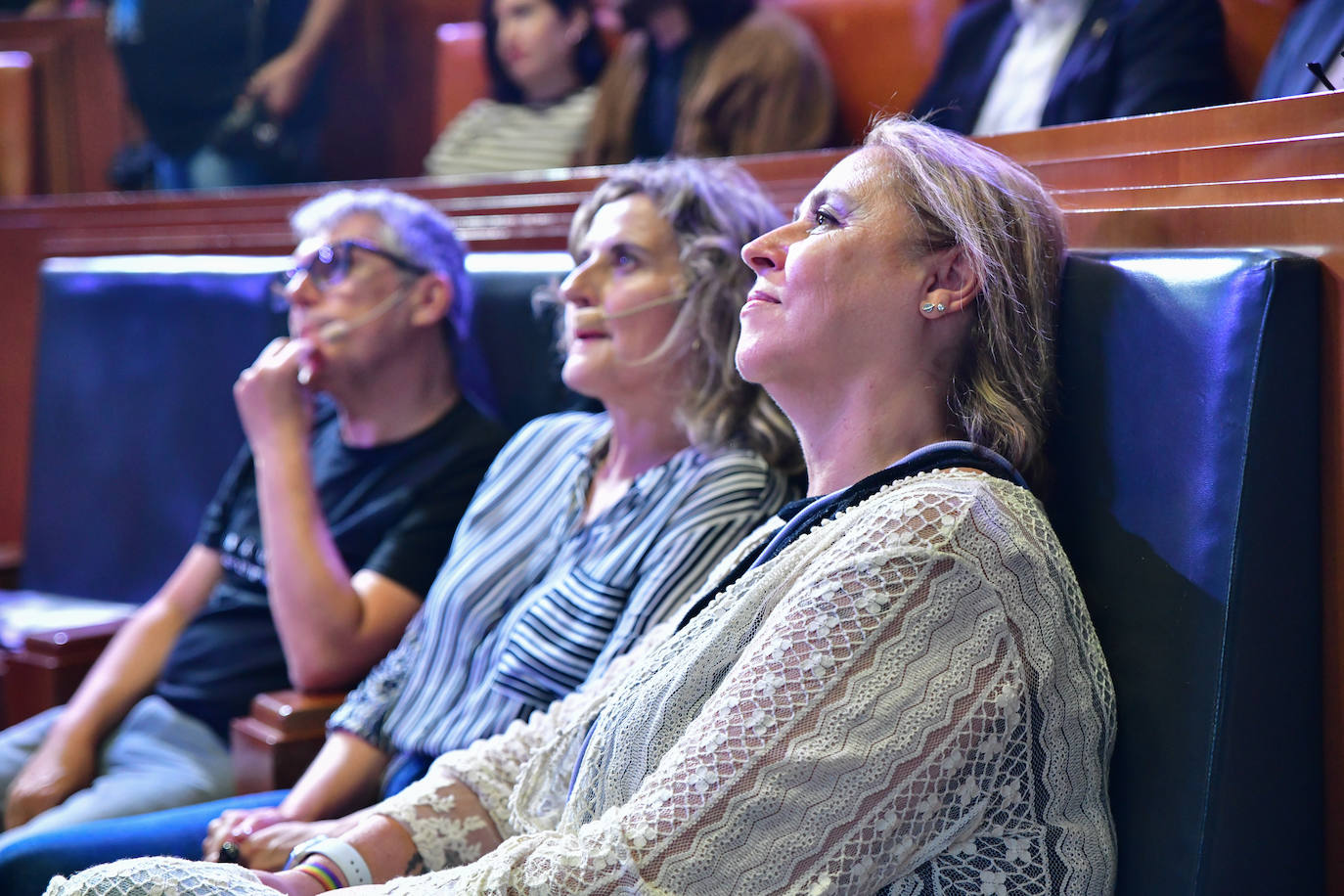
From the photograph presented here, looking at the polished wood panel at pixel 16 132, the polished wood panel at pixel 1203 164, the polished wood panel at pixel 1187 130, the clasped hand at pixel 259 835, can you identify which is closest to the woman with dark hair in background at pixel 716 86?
the polished wood panel at pixel 1187 130

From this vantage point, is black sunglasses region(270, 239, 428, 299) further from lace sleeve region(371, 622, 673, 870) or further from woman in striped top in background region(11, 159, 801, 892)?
lace sleeve region(371, 622, 673, 870)

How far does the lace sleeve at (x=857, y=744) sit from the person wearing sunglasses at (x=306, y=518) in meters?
0.92

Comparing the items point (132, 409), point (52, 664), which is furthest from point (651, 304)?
point (132, 409)

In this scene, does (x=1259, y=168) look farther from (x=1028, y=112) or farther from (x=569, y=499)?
(x=1028, y=112)

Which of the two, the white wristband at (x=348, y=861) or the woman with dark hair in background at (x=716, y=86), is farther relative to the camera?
the woman with dark hair in background at (x=716, y=86)

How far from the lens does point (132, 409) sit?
8.31 feet

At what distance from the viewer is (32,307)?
308 centimetres

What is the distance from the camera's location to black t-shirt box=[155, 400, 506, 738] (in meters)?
1.84

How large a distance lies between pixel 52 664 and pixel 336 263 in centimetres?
80

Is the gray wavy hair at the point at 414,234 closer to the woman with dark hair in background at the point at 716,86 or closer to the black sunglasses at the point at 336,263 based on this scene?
the black sunglasses at the point at 336,263

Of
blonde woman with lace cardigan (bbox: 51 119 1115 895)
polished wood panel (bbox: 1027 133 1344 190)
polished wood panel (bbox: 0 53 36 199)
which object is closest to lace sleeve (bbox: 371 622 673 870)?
blonde woman with lace cardigan (bbox: 51 119 1115 895)

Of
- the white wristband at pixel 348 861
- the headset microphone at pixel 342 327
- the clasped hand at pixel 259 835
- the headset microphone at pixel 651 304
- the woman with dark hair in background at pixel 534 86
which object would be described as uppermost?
the woman with dark hair in background at pixel 534 86

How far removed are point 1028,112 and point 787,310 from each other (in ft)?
3.77

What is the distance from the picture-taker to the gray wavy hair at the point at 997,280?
107cm
